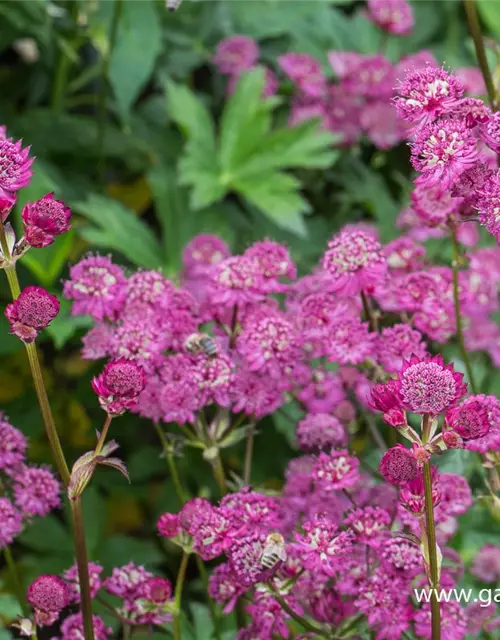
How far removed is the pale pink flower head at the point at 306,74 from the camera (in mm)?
2309

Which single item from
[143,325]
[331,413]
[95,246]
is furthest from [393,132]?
[143,325]

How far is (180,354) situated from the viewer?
1.30 meters

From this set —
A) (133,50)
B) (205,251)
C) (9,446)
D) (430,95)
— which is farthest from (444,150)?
(133,50)

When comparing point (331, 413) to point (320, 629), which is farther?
point (331, 413)

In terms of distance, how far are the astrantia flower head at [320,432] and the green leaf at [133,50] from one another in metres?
0.97

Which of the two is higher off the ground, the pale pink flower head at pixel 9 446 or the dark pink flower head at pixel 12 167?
the dark pink flower head at pixel 12 167

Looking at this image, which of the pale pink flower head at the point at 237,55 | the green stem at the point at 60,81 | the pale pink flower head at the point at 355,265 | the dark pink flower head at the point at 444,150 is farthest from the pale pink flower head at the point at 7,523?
the pale pink flower head at the point at 237,55

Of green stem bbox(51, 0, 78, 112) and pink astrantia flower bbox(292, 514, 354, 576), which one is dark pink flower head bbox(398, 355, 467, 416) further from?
green stem bbox(51, 0, 78, 112)

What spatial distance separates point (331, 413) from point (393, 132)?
1000 mm

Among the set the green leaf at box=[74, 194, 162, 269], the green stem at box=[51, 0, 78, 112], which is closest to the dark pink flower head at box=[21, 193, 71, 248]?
the green leaf at box=[74, 194, 162, 269]

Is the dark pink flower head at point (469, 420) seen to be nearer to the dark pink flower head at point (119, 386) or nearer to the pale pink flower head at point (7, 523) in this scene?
the dark pink flower head at point (119, 386)

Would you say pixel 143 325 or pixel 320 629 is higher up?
pixel 143 325

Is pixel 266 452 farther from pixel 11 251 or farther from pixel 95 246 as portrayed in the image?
pixel 11 251

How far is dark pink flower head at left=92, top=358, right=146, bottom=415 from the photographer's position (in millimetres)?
1011
